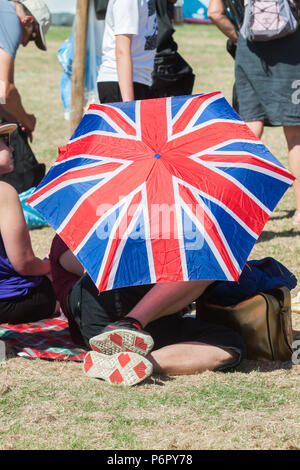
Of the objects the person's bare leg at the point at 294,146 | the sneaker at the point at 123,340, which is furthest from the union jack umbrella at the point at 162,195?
the person's bare leg at the point at 294,146

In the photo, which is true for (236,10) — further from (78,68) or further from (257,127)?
(78,68)

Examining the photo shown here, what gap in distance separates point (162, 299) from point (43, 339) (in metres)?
0.79

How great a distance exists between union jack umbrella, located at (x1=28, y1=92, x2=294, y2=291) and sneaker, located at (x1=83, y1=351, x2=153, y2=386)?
0.33 m

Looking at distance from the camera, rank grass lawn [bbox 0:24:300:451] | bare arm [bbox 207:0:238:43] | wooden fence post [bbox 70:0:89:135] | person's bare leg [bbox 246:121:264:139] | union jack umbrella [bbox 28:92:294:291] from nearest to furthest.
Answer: grass lawn [bbox 0:24:300:451]
union jack umbrella [bbox 28:92:294:291]
person's bare leg [bbox 246:121:264:139]
bare arm [bbox 207:0:238:43]
wooden fence post [bbox 70:0:89:135]

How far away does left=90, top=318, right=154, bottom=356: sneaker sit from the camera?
3.23 meters

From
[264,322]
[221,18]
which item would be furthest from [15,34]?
[264,322]

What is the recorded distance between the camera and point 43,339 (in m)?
3.94

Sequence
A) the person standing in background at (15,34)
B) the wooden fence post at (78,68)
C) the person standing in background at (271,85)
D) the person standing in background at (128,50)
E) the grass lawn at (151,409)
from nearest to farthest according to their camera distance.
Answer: the grass lawn at (151,409)
the person standing in background at (128,50)
the person standing in background at (15,34)
the person standing in background at (271,85)
the wooden fence post at (78,68)

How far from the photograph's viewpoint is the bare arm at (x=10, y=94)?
5.25 metres

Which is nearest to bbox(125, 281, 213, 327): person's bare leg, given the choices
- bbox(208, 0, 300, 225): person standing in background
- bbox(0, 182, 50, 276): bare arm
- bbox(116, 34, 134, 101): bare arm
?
bbox(0, 182, 50, 276): bare arm

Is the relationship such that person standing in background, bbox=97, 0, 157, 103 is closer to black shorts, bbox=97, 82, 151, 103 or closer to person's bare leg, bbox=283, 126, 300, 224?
black shorts, bbox=97, 82, 151, 103

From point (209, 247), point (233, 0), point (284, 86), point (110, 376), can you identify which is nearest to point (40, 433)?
point (110, 376)

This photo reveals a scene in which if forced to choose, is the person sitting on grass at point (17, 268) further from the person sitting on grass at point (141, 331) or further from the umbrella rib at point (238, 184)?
the umbrella rib at point (238, 184)

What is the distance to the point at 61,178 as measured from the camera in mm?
3328
